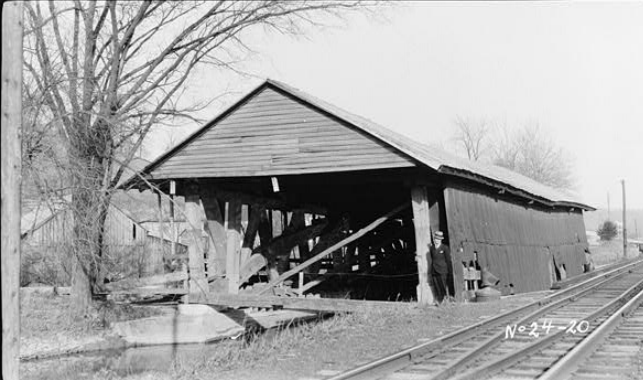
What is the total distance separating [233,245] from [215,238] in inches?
20.2

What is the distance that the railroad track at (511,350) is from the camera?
7477 mm

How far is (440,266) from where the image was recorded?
47.2 ft

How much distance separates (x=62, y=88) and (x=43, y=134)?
2006 mm

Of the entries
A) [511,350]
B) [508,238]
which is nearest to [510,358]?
[511,350]

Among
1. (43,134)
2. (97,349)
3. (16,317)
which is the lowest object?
(97,349)

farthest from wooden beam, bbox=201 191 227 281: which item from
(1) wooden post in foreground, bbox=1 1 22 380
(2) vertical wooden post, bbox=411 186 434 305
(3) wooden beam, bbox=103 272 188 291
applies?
(1) wooden post in foreground, bbox=1 1 22 380

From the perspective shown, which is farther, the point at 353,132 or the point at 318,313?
the point at 318,313

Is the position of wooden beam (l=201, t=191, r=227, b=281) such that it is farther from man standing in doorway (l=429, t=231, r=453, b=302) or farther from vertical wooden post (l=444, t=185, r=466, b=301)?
vertical wooden post (l=444, t=185, r=466, b=301)

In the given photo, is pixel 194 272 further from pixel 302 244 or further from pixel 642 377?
pixel 642 377

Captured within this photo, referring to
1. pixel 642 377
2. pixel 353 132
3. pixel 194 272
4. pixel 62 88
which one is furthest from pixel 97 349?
pixel 642 377

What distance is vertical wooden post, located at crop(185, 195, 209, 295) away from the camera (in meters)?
15.6

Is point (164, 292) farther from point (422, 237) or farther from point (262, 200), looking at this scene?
point (422, 237)

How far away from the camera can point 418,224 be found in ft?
48.4

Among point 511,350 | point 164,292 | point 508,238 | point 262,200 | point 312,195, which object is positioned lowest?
point 511,350
